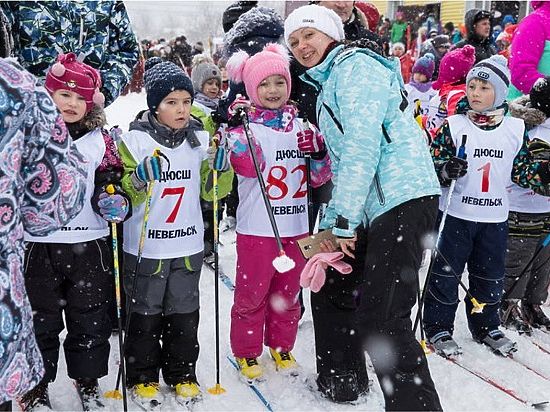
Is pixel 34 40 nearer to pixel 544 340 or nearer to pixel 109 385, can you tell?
pixel 109 385

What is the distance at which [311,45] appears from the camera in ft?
10.0

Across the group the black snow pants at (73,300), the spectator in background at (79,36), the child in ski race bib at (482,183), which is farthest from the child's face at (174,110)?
the child in ski race bib at (482,183)

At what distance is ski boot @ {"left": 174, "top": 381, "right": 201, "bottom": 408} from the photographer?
10.5ft

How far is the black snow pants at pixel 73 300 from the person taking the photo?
2.91m

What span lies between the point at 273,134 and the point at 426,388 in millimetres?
1641

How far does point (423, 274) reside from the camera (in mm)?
5441

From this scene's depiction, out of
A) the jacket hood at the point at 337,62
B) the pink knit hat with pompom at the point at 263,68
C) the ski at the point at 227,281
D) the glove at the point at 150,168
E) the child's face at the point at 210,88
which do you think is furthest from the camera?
the child's face at the point at 210,88

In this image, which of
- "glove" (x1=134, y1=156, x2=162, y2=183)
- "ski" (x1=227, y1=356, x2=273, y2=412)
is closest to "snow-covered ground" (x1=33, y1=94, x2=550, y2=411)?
"ski" (x1=227, y1=356, x2=273, y2=412)

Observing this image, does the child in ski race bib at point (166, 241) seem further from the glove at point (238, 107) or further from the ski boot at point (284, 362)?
the ski boot at point (284, 362)

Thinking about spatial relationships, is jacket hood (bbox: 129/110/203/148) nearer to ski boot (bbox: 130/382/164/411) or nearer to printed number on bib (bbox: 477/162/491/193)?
ski boot (bbox: 130/382/164/411)

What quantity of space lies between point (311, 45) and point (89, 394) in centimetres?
216

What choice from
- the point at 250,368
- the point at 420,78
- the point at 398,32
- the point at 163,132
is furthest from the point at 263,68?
the point at 398,32

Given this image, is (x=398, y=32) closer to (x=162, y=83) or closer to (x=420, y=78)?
(x=420, y=78)

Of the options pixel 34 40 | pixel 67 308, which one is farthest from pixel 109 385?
pixel 34 40
